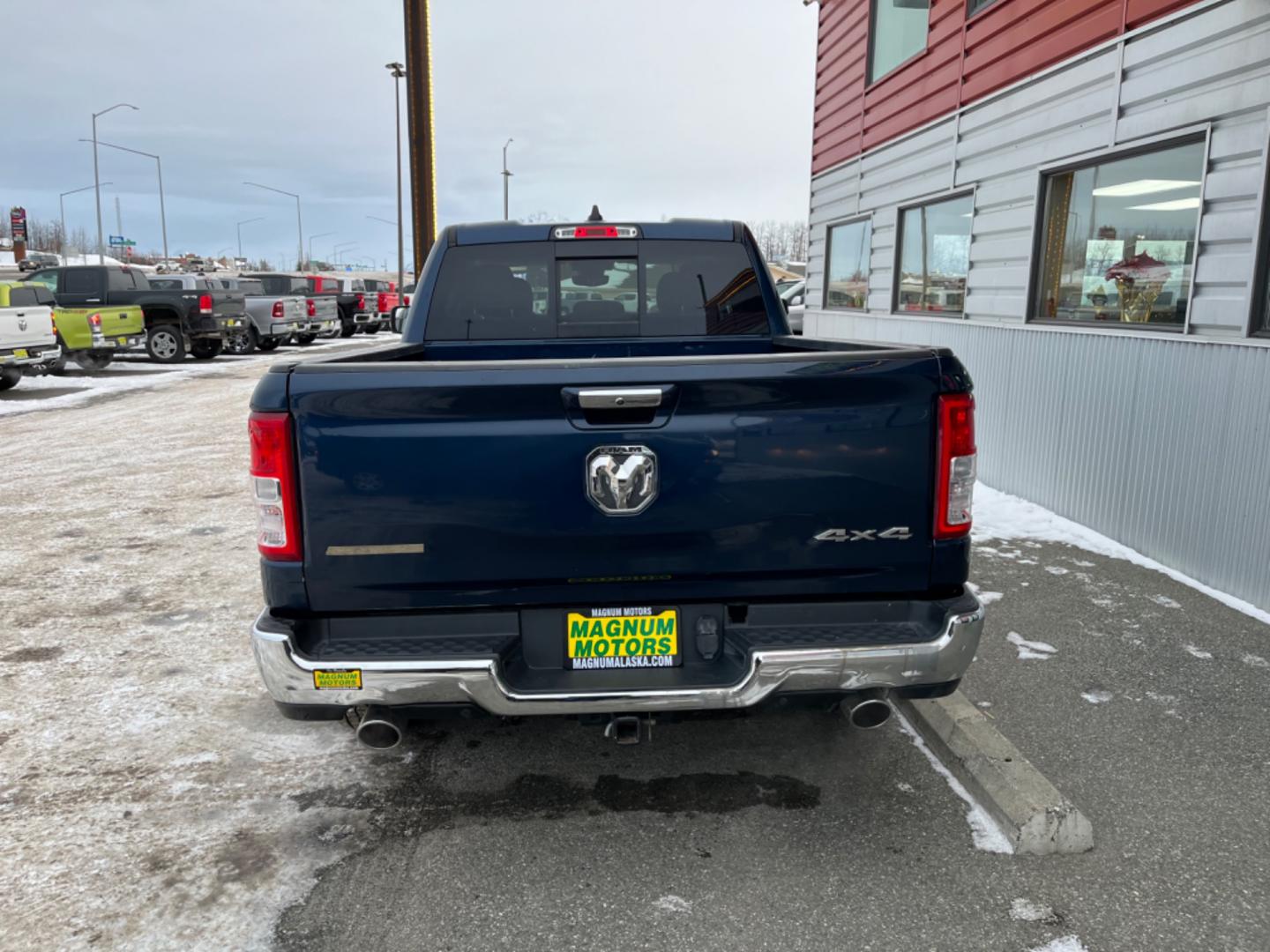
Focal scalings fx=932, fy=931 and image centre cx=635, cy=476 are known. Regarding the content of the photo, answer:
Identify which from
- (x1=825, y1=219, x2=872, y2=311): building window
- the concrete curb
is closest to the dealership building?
(x1=825, y1=219, x2=872, y2=311): building window

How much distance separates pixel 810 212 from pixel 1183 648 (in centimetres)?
1001

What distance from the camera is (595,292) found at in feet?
15.5

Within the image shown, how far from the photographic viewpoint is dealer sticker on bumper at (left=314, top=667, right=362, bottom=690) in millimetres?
2742

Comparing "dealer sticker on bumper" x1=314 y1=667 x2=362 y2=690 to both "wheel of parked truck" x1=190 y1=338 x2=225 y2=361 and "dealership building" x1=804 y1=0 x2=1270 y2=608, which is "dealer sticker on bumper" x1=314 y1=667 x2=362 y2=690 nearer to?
"dealership building" x1=804 y1=0 x2=1270 y2=608

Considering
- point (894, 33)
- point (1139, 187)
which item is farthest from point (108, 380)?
point (1139, 187)

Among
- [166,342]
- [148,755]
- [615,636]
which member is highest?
[166,342]

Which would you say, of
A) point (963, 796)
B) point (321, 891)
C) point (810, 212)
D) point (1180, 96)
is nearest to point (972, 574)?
point (963, 796)

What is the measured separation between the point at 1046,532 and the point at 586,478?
16.7 feet

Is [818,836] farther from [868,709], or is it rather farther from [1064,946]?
[1064,946]

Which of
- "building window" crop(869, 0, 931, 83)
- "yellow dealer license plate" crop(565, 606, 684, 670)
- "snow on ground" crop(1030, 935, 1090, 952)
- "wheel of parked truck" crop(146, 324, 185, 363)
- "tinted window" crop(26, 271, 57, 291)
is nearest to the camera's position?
"snow on ground" crop(1030, 935, 1090, 952)

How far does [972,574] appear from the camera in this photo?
225 inches

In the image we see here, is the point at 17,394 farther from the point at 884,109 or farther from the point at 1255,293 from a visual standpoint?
the point at 1255,293

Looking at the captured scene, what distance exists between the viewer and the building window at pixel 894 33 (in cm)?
986

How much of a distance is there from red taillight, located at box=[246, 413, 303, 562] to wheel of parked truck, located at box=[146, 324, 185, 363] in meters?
21.4
